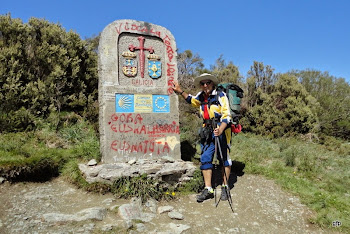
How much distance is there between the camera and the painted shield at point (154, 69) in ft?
19.9

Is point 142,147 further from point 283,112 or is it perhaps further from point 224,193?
point 283,112

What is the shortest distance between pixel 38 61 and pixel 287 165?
9433 mm

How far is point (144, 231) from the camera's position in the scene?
374 centimetres

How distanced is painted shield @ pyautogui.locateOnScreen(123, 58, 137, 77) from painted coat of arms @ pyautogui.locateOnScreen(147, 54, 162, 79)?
1.15 feet

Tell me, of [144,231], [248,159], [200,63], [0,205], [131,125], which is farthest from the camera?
[200,63]

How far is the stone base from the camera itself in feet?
16.3

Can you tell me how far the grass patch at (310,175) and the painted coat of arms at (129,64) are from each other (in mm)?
3674

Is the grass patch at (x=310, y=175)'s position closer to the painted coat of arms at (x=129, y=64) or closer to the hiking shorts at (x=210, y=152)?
the hiking shorts at (x=210, y=152)

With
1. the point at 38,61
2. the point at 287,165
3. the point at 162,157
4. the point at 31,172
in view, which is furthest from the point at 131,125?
the point at 38,61

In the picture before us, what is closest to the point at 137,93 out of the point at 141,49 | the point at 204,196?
the point at 141,49

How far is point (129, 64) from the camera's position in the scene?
587 cm

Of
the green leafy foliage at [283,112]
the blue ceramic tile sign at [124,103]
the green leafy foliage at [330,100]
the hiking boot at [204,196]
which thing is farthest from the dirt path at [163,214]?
the green leafy foliage at [330,100]

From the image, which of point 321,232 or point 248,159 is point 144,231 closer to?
point 321,232

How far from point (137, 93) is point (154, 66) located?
31.4 inches
